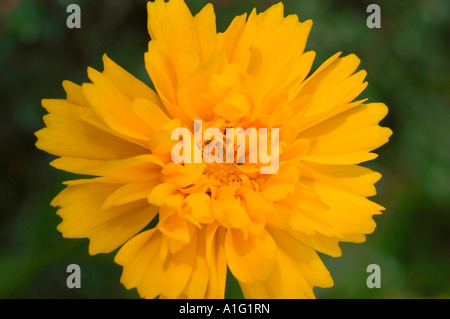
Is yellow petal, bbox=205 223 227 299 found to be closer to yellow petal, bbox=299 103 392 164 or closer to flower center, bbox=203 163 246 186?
flower center, bbox=203 163 246 186

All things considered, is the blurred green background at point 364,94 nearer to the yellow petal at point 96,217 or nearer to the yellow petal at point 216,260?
the yellow petal at point 96,217

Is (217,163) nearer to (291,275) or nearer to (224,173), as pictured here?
(224,173)

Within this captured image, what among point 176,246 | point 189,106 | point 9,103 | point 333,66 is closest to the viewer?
point 176,246

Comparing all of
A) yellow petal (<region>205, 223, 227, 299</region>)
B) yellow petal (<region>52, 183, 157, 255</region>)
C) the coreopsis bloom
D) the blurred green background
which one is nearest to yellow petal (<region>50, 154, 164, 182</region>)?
the coreopsis bloom

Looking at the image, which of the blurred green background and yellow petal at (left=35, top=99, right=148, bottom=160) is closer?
yellow petal at (left=35, top=99, right=148, bottom=160)

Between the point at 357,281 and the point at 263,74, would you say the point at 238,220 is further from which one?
the point at 357,281

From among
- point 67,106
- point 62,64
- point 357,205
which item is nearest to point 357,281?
point 357,205

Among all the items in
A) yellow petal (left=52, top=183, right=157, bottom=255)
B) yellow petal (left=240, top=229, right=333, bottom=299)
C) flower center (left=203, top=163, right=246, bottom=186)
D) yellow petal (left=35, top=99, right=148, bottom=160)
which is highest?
yellow petal (left=35, top=99, right=148, bottom=160)
